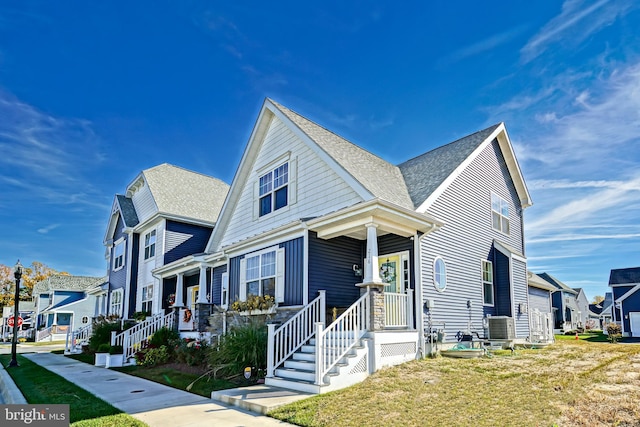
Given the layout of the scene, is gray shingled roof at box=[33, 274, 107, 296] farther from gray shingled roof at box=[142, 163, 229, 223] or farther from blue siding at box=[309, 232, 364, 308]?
blue siding at box=[309, 232, 364, 308]

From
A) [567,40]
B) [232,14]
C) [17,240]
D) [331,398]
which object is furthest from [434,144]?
[17,240]

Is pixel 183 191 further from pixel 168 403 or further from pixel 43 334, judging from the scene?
pixel 43 334

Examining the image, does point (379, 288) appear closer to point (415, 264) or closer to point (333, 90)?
point (415, 264)

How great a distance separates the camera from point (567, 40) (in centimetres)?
1127

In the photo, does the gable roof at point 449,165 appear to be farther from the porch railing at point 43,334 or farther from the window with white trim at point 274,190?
the porch railing at point 43,334

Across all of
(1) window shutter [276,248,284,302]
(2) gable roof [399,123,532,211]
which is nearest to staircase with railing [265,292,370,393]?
(1) window shutter [276,248,284,302]

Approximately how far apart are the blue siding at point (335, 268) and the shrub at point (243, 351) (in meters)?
1.64

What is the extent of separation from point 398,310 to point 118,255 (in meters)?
20.2

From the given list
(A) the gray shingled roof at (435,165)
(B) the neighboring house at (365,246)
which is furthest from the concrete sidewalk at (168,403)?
(A) the gray shingled roof at (435,165)

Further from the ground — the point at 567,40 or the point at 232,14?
the point at 232,14

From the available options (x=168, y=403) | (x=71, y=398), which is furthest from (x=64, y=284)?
(x=168, y=403)

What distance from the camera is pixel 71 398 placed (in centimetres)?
888

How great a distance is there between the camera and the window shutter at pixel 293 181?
13.5m

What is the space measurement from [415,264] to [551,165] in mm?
9818
